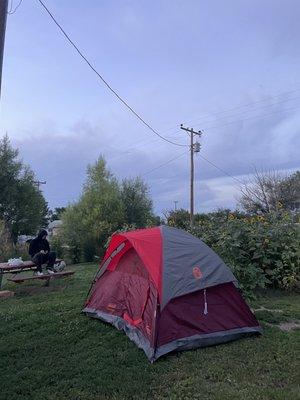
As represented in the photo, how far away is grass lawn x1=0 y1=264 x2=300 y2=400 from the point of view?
174 inches

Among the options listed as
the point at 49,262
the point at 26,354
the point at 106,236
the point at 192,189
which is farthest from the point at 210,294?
the point at 192,189

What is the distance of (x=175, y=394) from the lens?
438 cm

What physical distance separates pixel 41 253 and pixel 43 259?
18 centimetres

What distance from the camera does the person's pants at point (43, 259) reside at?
1121 cm

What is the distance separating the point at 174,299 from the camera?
5672 mm

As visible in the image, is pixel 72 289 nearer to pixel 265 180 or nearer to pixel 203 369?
pixel 203 369

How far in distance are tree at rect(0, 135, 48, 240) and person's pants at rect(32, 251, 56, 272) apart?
1816 centimetres

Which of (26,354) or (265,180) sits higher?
(265,180)

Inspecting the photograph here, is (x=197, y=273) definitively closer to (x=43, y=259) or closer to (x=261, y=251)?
(x=261, y=251)

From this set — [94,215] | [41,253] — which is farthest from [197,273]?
[94,215]

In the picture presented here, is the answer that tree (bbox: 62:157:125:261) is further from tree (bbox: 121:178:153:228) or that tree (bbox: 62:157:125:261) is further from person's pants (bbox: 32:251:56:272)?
person's pants (bbox: 32:251:56:272)

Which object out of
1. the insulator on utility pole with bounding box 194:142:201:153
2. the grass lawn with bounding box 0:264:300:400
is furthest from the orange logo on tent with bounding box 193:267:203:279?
the insulator on utility pole with bounding box 194:142:201:153

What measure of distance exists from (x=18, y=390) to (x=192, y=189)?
78.9 ft

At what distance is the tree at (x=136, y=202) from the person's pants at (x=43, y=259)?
476 inches
